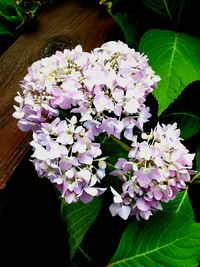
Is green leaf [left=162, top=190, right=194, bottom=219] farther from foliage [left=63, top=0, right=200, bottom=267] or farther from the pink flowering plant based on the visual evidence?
the pink flowering plant

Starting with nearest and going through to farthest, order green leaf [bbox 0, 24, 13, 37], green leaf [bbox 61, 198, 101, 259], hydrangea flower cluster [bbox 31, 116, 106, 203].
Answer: hydrangea flower cluster [bbox 31, 116, 106, 203] → green leaf [bbox 61, 198, 101, 259] → green leaf [bbox 0, 24, 13, 37]

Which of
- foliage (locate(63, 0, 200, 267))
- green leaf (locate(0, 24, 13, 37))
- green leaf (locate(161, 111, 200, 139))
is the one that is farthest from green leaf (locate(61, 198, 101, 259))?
green leaf (locate(0, 24, 13, 37))

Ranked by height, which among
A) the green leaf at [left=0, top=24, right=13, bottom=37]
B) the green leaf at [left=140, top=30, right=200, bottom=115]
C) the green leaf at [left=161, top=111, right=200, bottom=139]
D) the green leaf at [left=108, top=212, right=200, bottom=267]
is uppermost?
the green leaf at [left=0, top=24, right=13, bottom=37]

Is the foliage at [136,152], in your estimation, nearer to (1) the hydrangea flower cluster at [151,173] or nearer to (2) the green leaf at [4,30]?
(1) the hydrangea flower cluster at [151,173]

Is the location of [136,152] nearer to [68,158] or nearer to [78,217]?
[68,158]

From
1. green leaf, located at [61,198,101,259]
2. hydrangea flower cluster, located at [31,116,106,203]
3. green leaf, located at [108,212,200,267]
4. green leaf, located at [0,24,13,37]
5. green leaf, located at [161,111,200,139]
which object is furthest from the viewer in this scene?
green leaf, located at [0,24,13,37]

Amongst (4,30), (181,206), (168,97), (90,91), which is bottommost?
(181,206)

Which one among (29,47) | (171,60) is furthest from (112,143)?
(29,47)

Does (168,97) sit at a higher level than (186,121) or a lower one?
higher

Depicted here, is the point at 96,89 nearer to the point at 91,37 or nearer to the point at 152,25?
the point at 91,37
